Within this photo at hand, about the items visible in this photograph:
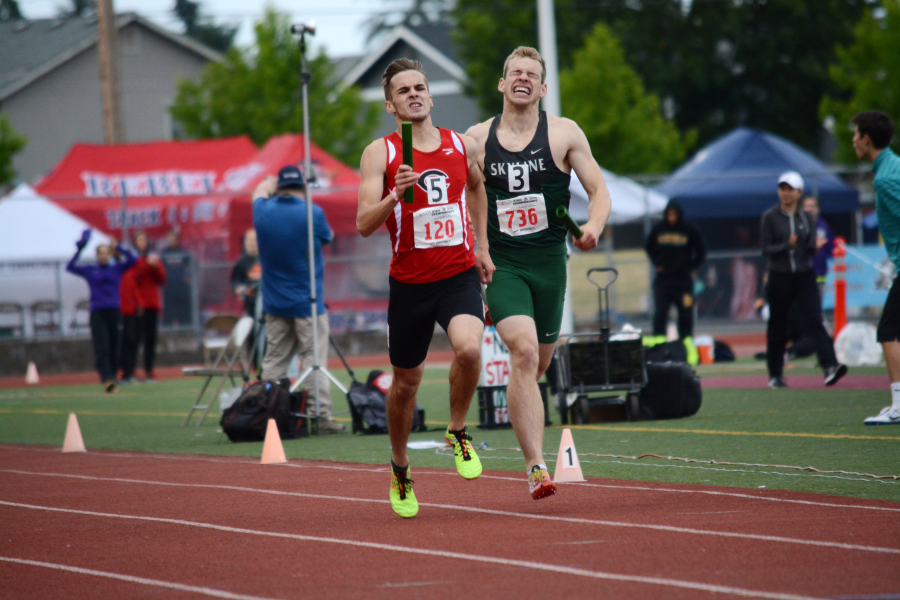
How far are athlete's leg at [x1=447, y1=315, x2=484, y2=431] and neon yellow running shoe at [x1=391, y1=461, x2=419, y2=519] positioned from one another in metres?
0.40

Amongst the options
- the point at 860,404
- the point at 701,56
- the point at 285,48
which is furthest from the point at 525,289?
the point at 701,56

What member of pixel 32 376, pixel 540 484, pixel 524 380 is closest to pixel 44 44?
pixel 32 376

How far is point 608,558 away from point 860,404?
266 inches

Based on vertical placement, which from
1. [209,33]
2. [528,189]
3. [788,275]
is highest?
[209,33]

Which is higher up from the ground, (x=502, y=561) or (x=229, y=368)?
(x=229, y=368)

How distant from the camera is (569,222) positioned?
590cm

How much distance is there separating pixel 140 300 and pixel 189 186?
9.81 m

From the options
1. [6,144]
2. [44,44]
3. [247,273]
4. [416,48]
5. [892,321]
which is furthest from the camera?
[416,48]

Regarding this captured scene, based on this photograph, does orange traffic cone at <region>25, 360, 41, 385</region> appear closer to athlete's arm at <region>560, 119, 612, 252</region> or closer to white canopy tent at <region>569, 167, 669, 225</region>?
white canopy tent at <region>569, 167, 669, 225</region>

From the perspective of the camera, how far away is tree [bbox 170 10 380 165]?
39250 millimetres

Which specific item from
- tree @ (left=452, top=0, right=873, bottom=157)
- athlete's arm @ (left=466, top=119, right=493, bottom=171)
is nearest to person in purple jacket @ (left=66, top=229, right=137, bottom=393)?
athlete's arm @ (left=466, top=119, right=493, bottom=171)

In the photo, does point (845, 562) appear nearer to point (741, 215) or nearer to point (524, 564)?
point (524, 564)

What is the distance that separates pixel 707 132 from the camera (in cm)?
4916

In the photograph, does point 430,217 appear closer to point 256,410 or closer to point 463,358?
point 463,358
